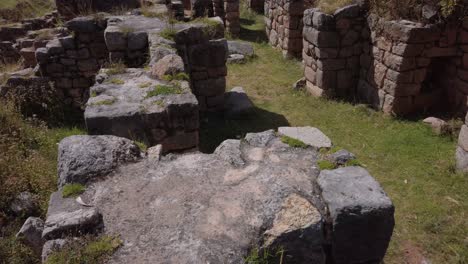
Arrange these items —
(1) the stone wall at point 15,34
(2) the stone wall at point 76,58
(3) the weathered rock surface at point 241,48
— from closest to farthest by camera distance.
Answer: (2) the stone wall at point 76,58 → (3) the weathered rock surface at point 241,48 → (1) the stone wall at point 15,34

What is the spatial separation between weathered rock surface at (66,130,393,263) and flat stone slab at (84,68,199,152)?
34.5 inches

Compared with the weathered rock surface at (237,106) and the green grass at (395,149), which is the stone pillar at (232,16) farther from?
the weathered rock surface at (237,106)

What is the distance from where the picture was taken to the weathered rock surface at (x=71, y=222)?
2.63 m

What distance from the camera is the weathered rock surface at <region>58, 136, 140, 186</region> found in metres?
3.20

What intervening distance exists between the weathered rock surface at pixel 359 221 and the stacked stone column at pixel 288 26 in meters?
8.59

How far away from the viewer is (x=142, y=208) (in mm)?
2900

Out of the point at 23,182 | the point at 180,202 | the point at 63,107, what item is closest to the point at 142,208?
the point at 180,202

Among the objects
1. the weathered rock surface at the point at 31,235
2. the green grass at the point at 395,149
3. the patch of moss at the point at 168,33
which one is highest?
the patch of moss at the point at 168,33

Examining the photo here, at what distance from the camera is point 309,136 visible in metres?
3.83

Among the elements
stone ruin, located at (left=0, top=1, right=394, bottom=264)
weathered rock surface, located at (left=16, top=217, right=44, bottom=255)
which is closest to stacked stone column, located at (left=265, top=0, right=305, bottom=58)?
stone ruin, located at (left=0, top=1, right=394, bottom=264)

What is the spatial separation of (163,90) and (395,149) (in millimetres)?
3923

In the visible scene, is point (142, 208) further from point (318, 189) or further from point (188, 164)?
point (318, 189)

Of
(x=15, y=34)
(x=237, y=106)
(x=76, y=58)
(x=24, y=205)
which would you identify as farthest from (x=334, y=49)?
(x=15, y=34)

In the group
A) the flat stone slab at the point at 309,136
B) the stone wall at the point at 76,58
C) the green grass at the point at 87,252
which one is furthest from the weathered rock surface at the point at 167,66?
the green grass at the point at 87,252
